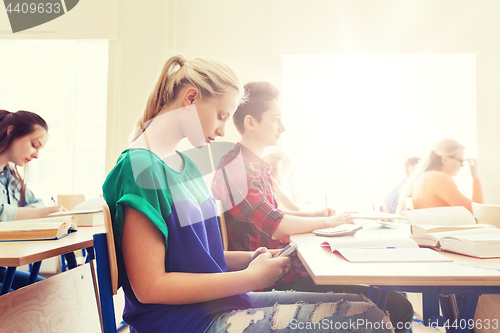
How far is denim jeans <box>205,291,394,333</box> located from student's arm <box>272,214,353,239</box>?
0.48m

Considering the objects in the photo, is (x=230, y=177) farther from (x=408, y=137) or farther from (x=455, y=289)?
(x=408, y=137)

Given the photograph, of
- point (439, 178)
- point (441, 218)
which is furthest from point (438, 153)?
point (441, 218)

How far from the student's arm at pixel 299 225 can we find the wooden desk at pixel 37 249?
710mm

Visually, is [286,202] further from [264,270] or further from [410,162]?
[410,162]

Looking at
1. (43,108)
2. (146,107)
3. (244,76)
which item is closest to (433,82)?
(244,76)

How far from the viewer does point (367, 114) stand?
4.32 metres

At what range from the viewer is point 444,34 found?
4109mm

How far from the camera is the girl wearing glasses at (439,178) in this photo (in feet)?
7.78

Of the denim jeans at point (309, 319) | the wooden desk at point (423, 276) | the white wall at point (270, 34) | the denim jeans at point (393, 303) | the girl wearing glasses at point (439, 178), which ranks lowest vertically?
the denim jeans at point (393, 303)

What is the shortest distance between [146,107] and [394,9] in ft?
14.0

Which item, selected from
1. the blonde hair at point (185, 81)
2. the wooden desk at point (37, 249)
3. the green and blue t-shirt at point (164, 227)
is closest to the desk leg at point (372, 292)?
the green and blue t-shirt at point (164, 227)

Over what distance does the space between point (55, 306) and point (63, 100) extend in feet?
12.5

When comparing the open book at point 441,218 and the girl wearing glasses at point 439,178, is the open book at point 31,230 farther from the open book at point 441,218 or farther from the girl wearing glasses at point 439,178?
the girl wearing glasses at point 439,178

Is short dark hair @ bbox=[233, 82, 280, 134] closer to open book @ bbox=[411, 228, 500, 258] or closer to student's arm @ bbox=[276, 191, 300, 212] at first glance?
open book @ bbox=[411, 228, 500, 258]
